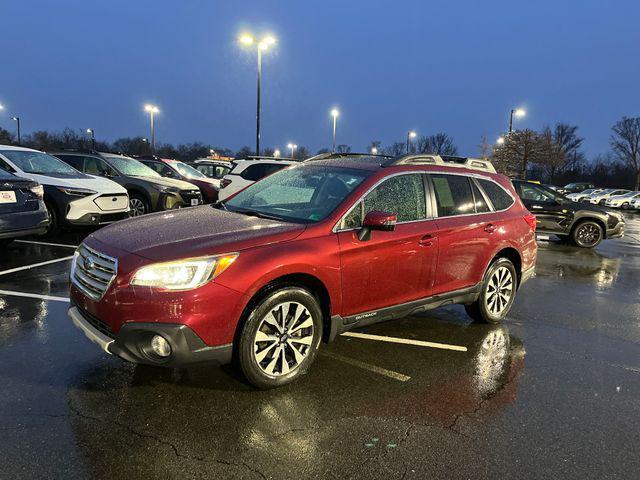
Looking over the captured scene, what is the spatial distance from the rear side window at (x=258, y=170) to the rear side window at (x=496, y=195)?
7.45 meters

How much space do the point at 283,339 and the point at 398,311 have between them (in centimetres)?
124

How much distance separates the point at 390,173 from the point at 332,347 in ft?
5.60

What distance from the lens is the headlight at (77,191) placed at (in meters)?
9.09

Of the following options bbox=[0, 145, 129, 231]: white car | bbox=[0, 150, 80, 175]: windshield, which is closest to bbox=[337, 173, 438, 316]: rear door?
bbox=[0, 145, 129, 231]: white car

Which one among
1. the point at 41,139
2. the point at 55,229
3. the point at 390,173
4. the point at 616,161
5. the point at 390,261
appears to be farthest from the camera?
the point at 616,161

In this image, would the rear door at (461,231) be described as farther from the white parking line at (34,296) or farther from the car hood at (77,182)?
the car hood at (77,182)

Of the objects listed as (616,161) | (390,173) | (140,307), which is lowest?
(140,307)

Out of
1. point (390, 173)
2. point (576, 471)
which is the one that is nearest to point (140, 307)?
point (390, 173)

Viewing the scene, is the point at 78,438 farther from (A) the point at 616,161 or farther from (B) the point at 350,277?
(A) the point at 616,161

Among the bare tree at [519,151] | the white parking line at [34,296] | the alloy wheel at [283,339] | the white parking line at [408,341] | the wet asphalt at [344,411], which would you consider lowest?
the wet asphalt at [344,411]

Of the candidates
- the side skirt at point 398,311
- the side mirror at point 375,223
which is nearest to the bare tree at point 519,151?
the side skirt at point 398,311

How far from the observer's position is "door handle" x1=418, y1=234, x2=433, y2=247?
4.46 metres

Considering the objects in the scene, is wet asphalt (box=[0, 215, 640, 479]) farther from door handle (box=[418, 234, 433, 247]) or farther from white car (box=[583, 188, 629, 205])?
white car (box=[583, 188, 629, 205])

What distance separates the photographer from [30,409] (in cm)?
324
